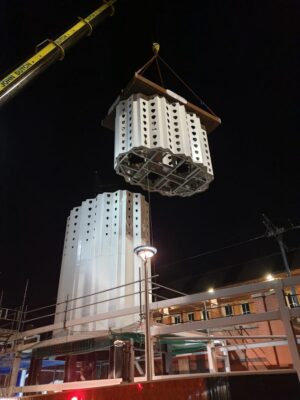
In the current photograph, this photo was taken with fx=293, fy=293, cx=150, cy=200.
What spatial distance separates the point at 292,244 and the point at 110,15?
1577 centimetres

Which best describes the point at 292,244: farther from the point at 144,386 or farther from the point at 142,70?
the point at 144,386

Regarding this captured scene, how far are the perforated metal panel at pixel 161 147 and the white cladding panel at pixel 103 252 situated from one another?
→ 5.01 feet

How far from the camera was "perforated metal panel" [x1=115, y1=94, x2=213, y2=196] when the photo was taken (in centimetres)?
704

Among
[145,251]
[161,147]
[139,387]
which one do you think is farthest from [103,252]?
[139,387]

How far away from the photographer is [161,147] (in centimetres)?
682

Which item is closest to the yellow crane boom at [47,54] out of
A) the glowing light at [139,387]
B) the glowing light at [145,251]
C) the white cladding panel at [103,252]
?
the white cladding panel at [103,252]

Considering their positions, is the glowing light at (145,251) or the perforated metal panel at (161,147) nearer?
the glowing light at (145,251)

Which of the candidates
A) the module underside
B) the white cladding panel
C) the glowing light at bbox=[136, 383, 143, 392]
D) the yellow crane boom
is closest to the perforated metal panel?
the module underside

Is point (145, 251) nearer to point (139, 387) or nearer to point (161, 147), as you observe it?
point (161, 147)

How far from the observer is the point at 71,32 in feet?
34.5

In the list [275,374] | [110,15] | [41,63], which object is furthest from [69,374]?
[110,15]

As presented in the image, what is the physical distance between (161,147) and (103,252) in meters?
3.88

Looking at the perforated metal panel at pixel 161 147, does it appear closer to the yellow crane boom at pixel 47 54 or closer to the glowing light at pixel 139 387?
the yellow crane boom at pixel 47 54

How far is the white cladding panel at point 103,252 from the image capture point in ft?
28.2
